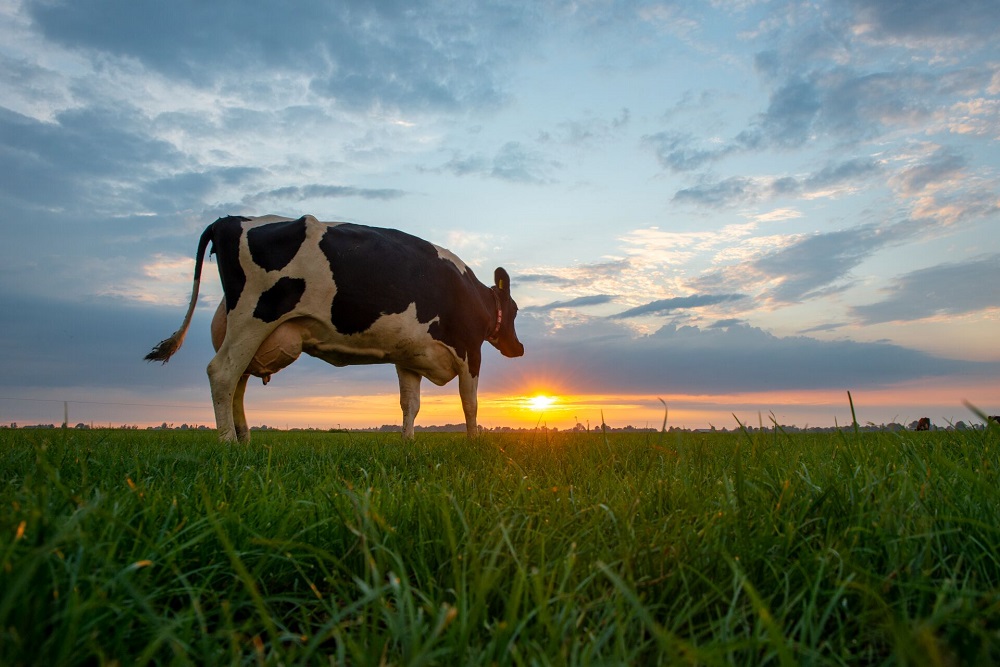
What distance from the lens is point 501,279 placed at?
1297 cm

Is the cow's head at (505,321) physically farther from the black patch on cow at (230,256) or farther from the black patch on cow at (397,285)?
the black patch on cow at (230,256)

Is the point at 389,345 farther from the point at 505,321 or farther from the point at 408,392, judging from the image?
the point at 505,321

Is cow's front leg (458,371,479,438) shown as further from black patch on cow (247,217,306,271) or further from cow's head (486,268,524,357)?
black patch on cow (247,217,306,271)

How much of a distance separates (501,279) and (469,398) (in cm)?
320

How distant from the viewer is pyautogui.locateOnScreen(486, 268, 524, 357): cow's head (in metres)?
12.9

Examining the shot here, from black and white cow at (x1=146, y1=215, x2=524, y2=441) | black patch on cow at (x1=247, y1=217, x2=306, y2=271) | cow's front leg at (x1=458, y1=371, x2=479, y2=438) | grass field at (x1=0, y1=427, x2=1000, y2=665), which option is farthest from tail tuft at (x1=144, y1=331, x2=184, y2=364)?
grass field at (x1=0, y1=427, x2=1000, y2=665)

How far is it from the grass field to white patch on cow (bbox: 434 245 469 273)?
7817 millimetres

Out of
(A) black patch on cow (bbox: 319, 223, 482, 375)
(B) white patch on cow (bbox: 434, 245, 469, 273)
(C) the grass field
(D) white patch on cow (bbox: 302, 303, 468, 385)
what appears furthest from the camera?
(B) white patch on cow (bbox: 434, 245, 469, 273)

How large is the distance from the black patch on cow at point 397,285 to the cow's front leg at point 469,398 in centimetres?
17

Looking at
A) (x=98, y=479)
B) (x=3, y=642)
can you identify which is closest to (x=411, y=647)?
(x=3, y=642)

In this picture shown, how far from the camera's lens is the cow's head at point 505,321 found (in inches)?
507

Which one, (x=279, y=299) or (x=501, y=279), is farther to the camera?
(x=501, y=279)

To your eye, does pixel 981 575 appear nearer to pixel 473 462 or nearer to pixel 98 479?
pixel 473 462

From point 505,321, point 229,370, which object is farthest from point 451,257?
point 229,370
